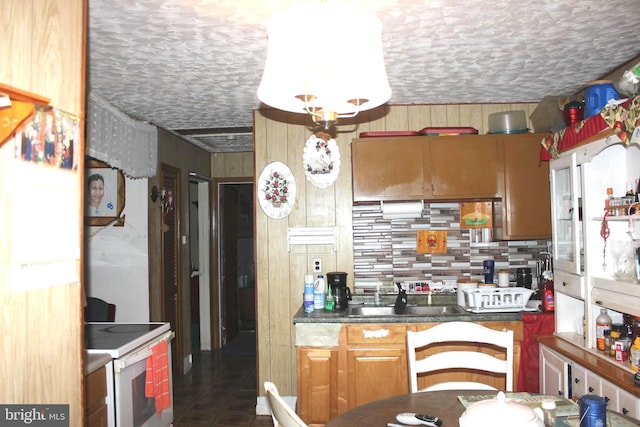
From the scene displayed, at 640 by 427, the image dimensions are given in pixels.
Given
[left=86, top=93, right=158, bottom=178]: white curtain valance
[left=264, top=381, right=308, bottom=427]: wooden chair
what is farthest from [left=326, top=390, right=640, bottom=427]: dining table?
[left=86, top=93, right=158, bottom=178]: white curtain valance

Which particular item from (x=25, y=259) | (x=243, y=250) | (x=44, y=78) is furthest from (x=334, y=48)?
(x=243, y=250)

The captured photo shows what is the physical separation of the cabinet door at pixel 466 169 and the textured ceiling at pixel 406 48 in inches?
16.3

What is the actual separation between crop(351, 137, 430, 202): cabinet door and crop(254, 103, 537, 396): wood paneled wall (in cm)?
31

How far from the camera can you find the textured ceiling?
227 centimetres

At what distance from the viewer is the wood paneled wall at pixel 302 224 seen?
3990 millimetres

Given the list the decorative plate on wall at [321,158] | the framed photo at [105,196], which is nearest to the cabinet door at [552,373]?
the decorative plate on wall at [321,158]

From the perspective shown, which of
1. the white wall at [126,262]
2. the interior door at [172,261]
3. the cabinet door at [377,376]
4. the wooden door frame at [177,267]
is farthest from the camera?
the interior door at [172,261]

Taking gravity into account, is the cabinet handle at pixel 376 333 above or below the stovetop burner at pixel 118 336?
below

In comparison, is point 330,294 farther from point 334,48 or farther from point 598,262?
point 334,48

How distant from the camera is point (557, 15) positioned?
2365 millimetres

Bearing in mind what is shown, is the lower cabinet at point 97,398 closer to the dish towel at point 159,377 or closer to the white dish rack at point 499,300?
the dish towel at point 159,377

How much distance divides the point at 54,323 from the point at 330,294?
225 centimetres

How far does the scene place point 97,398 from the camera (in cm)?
239

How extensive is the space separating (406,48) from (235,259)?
4.62 metres
